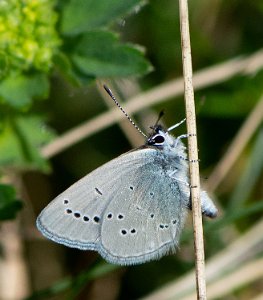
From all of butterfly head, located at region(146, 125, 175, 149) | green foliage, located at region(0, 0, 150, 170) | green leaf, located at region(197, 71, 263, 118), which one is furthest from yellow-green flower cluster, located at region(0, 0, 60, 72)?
green leaf, located at region(197, 71, 263, 118)

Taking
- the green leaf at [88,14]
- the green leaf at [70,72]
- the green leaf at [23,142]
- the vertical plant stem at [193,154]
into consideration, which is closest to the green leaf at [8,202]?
the green leaf at [23,142]

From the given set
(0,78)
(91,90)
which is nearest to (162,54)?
(91,90)

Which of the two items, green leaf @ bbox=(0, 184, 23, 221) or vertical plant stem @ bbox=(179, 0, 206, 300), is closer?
vertical plant stem @ bbox=(179, 0, 206, 300)

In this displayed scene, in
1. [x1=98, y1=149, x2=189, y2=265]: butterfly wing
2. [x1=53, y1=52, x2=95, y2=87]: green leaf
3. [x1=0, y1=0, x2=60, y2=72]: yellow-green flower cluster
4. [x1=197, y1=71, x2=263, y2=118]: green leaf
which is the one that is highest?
[x1=197, y1=71, x2=263, y2=118]: green leaf

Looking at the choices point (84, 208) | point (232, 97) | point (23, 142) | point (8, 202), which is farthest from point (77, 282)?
point (232, 97)

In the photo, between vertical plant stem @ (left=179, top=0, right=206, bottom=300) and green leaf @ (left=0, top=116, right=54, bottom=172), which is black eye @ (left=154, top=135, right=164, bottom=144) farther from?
green leaf @ (left=0, top=116, right=54, bottom=172)

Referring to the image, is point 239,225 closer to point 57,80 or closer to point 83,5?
point 57,80
